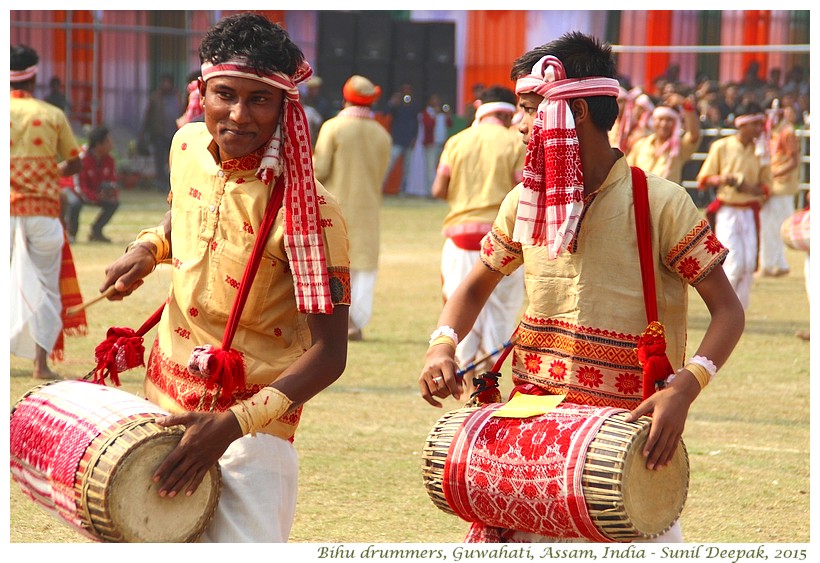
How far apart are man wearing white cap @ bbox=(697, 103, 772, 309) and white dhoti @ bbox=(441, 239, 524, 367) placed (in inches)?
144

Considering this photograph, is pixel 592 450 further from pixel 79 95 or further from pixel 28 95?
pixel 79 95

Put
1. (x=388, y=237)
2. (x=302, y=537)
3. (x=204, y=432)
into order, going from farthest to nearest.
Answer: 1. (x=388, y=237)
2. (x=302, y=537)
3. (x=204, y=432)

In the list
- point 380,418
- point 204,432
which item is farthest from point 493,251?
point 380,418

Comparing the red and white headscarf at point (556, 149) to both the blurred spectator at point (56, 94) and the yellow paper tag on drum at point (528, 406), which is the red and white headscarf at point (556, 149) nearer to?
the yellow paper tag on drum at point (528, 406)

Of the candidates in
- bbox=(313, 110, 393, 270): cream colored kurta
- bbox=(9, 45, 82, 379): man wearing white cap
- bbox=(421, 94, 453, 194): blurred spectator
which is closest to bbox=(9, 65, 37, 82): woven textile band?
bbox=(9, 45, 82, 379): man wearing white cap

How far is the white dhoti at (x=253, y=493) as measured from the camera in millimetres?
3457

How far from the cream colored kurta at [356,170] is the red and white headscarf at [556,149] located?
23.1 feet

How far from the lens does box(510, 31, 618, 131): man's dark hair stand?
367cm

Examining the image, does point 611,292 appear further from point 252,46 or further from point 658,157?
point 658,157

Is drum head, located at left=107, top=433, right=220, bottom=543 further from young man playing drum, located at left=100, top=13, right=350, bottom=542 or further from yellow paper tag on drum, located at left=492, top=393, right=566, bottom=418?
yellow paper tag on drum, located at left=492, top=393, right=566, bottom=418

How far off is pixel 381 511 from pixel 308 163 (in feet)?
8.97

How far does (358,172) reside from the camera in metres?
10.9

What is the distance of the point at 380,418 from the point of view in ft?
25.4

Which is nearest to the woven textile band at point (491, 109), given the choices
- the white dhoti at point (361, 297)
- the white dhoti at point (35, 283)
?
Answer: the white dhoti at point (361, 297)
